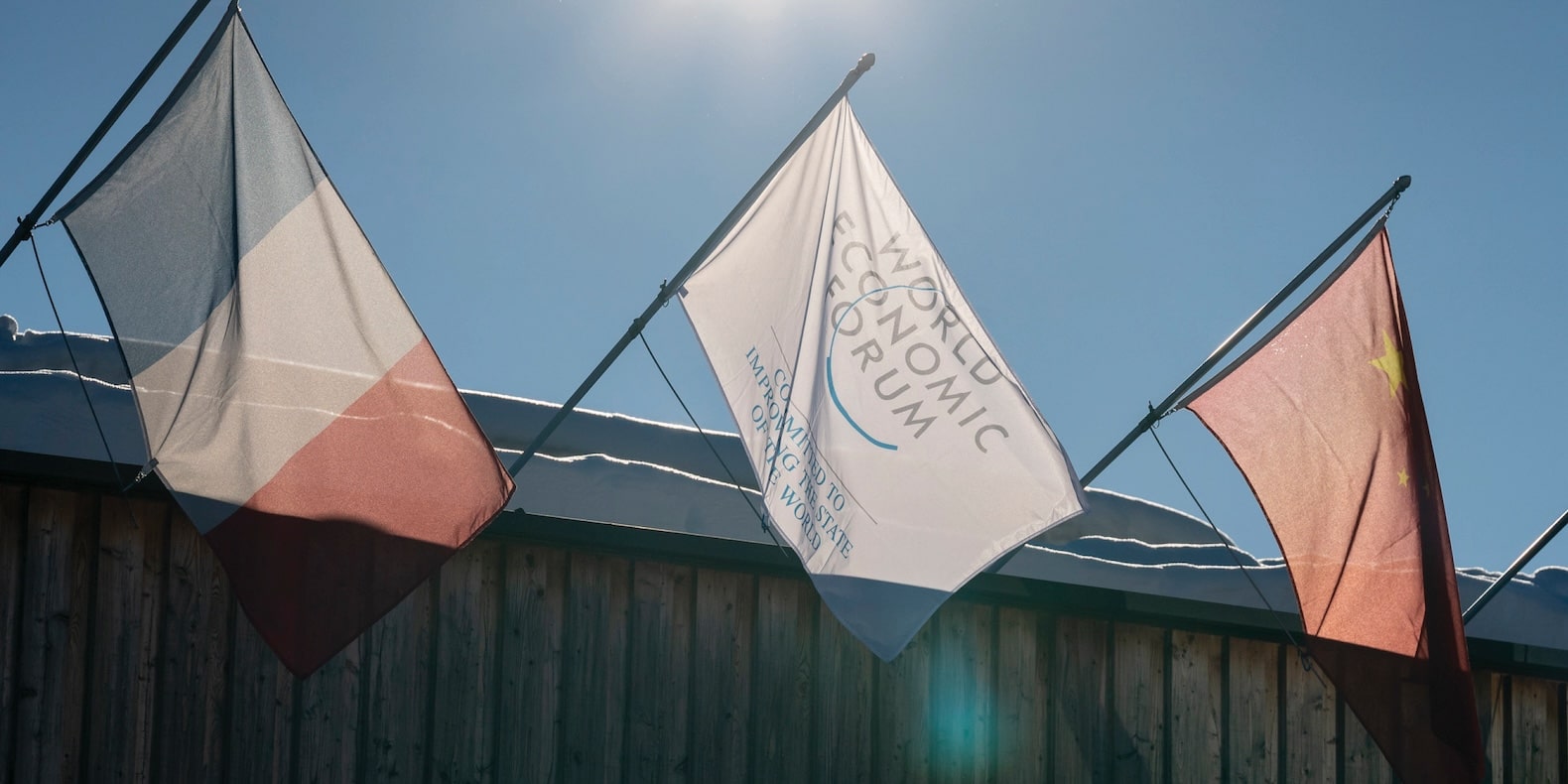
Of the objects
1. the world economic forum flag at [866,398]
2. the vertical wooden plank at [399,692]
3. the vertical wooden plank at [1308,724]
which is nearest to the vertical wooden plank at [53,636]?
the vertical wooden plank at [399,692]

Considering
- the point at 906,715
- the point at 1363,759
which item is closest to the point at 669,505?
the point at 906,715

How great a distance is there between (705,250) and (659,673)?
1.76 metres

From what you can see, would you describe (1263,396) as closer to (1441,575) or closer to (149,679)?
(1441,575)

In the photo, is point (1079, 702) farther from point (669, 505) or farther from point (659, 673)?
point (669, 505)

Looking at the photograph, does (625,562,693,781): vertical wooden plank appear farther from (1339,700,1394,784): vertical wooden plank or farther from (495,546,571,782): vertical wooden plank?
(1339,700,1394,784): vertical wooden plank

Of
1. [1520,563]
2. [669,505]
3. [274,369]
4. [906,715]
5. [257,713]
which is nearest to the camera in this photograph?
[274,369]

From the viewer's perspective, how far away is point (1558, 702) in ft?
22.7

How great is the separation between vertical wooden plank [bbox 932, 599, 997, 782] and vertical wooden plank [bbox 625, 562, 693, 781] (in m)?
1.11

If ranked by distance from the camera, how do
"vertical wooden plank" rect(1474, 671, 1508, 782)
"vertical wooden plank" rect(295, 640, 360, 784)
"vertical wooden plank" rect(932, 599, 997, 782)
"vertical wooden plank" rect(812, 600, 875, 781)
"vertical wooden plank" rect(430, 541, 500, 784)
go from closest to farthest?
"vertical wooden plank" rect(295, 640, 360, 784), "vertical wooden plank" rect(430, 541, 500, 784), "vertical wooden plank" rect(812, 600, 875, 781), "vertical wooden plank" rect(932, 599, 997, 782), "vertical wooden plank" rect(1474, 671, 1508, 782)

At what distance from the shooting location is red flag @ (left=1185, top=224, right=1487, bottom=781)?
19.6 ft

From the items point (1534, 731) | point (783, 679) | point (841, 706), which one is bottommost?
point (1534, 731)

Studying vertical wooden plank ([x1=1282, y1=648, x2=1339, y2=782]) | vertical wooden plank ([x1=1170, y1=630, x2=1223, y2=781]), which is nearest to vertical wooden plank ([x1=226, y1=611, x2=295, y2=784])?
vertical wooden plank ([x1=1170, y1=630, x2=1223, y2=781])

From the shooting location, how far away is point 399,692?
18.5ft

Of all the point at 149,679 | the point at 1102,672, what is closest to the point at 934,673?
the point at 1102,672
